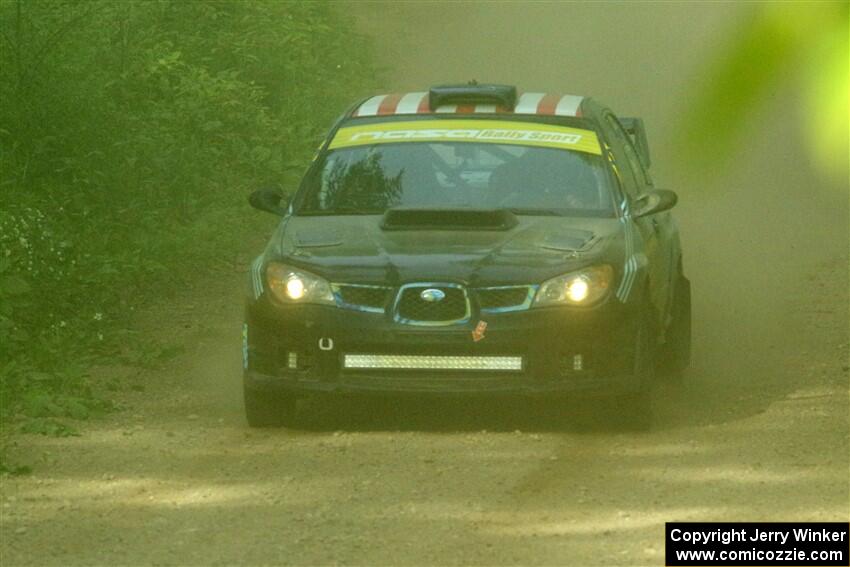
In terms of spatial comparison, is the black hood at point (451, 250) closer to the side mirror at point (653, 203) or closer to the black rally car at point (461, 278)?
the black rally car at point (461, 278)

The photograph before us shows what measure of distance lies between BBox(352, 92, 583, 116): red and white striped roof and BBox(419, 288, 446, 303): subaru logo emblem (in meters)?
1.99

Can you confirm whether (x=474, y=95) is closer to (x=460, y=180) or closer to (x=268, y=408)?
(x=460, y=180)

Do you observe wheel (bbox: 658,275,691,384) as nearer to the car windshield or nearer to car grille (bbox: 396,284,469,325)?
the car windshield

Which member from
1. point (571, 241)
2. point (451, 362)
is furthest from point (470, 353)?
point (571, 241)

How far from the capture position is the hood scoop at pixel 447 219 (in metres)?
10.1

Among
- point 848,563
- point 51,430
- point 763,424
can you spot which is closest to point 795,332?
point 763,424

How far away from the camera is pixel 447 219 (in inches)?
401

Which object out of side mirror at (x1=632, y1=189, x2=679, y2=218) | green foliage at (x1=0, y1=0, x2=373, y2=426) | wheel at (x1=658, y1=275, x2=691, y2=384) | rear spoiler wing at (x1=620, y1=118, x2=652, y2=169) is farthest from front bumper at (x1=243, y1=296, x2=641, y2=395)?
rear spoiler wing at (x1=620, y1=118, x2=652, y2=169)

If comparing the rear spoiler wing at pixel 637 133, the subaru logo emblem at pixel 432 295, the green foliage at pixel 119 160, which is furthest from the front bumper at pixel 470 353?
the rear spoiler wing at pixel 637 133

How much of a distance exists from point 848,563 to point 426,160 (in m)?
4.55

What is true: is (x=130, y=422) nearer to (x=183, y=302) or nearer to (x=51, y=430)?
(x=51, y=430)

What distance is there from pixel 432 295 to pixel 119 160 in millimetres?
6742

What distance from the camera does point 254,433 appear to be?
9.88 meters

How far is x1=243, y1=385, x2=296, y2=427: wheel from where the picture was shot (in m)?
9.83
